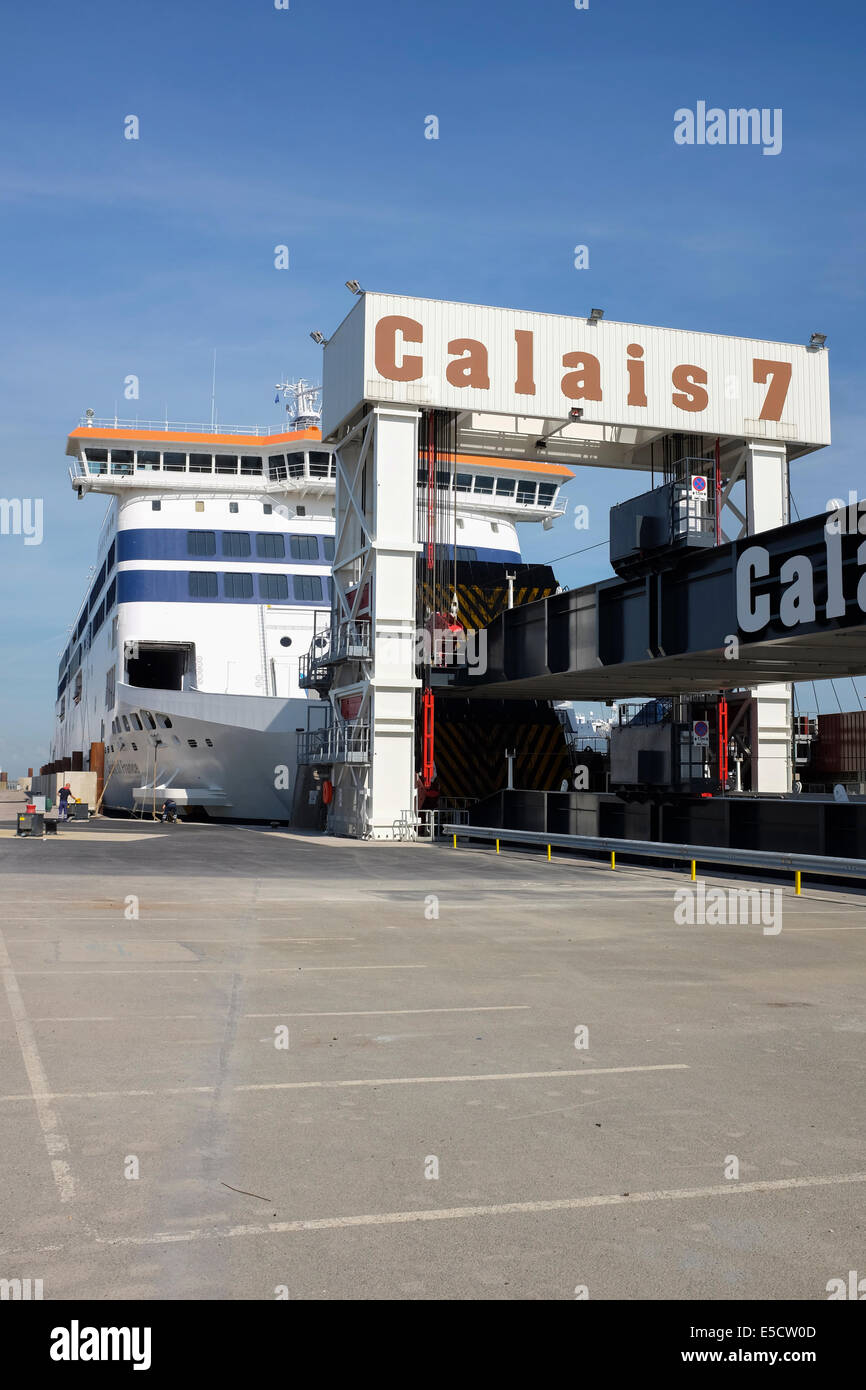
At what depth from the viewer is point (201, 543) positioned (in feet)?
143

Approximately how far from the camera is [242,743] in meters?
38.2

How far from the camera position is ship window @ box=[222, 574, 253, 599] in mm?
43125

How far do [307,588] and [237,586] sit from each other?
2.54m

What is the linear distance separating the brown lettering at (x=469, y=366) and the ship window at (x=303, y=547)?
13.9 meters

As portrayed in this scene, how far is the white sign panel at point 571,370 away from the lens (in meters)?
31.4

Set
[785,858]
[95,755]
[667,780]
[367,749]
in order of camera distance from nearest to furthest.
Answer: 1. [785,858]
2. [667,780]
3. [367,749]
4. [95,755]

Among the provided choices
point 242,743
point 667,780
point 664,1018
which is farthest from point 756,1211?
point 242,743

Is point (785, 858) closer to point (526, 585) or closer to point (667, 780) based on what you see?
point (667, 780)

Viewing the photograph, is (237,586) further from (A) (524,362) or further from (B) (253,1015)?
(B) (253,1015)

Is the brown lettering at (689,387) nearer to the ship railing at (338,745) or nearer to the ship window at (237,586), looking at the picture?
the ship railing at (338,745)

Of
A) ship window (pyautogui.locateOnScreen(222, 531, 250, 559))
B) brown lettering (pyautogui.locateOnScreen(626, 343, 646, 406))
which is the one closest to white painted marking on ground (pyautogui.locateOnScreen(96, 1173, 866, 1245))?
brown lettering (pyautogui.locateOnScreen(626, 343, 646, 406))

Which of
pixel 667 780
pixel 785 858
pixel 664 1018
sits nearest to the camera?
pixel 664 1018

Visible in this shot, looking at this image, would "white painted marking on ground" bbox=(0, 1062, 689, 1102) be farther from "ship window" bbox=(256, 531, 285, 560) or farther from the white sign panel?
"ship window" bbox=(256, 531, 285, 560)
